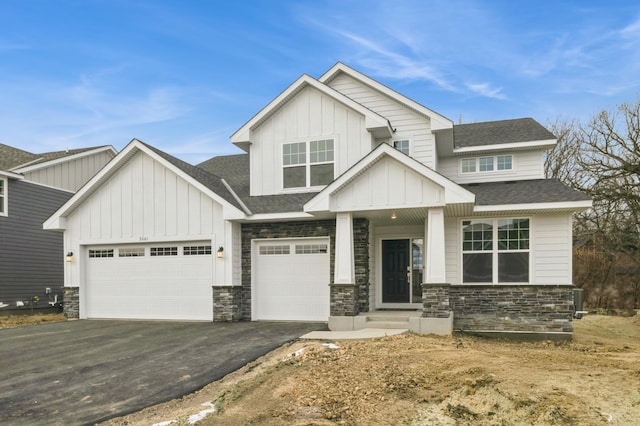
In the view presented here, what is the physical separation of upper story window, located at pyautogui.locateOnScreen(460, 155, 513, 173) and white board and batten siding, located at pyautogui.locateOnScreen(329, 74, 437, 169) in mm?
1438

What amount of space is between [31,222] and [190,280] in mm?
8503

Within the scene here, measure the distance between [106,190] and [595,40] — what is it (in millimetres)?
17600

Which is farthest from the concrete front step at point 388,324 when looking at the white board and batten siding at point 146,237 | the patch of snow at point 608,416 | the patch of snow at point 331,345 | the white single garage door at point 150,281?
the patch of snow at point 608,416

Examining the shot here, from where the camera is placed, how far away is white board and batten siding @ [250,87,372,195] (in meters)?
12.4

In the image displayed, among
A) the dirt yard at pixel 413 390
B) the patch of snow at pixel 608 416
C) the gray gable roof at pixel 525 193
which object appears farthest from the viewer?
the gray gable roof at pixel 525 193

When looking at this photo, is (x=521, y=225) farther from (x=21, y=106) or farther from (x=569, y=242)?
(x=21, y=106)

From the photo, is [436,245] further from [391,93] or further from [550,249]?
[391,93]

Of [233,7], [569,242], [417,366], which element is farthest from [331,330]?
[233,7]

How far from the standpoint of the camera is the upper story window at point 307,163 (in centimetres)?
1266

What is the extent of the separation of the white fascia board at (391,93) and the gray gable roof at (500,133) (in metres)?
1.61

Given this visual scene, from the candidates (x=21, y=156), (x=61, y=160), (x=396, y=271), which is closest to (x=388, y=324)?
(x=396, y=271)

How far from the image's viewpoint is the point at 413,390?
6.00m

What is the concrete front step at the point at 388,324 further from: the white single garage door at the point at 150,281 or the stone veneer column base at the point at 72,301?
the stone veneer column base at the point at 72,301

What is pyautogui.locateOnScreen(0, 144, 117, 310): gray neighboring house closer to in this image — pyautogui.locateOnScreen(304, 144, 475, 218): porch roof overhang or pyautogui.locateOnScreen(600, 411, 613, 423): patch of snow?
pyautogui.locateOnScreen(304, 144, 475, 218): porch roof overhang
